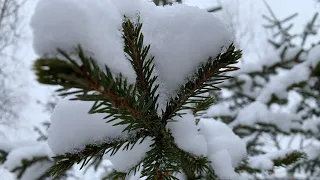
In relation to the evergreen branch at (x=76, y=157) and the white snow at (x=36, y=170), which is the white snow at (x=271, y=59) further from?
the evergreen branch at (x=76, y=157)

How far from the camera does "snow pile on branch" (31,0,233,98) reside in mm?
480

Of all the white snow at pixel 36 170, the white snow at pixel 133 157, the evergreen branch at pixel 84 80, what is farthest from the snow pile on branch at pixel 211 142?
the white snow at pixel 36 170

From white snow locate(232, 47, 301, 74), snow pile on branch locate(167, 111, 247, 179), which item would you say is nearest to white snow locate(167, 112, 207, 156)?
snow pile on branch locate(167, 111, 247, 179)

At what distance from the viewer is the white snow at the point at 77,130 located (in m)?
0.71

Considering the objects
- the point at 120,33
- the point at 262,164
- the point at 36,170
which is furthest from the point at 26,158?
the point at 120,33

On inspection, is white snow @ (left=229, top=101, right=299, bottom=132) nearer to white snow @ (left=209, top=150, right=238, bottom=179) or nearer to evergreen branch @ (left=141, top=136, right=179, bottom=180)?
white snow @ (left=209, top=150, right=238, bottom=179)

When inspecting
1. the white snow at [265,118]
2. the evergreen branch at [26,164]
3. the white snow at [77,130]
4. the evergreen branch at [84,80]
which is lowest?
the evergreen branch at [26,164]

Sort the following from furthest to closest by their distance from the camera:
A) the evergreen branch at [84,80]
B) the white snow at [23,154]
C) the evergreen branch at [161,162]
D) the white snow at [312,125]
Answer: the white snow at [312,125] < the white snow at [23,154] < the evergreen branch at [161,162] < the evergreen branch at [84,80]

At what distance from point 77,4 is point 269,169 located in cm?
140

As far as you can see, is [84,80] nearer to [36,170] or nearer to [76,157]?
[76,157]

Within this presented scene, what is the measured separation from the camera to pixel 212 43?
659 millimetres

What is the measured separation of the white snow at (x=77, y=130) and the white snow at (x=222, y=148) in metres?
0.61

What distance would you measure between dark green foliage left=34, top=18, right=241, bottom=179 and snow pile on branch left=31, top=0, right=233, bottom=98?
3 cm

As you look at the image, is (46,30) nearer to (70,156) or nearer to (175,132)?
(70,156)
